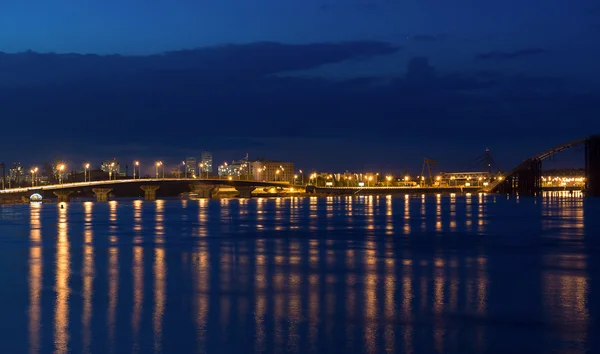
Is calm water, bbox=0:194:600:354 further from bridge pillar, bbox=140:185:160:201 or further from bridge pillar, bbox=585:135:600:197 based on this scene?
bridge pillar, bbox=140:185:160:201

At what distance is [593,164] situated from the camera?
183000 mm

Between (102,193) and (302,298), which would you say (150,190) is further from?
(302,298)

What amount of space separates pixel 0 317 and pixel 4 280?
7553 millimetres

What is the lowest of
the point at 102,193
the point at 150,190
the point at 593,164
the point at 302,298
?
the point at 302,298

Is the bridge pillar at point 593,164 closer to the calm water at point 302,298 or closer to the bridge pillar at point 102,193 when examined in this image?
the bridge pillar at point 102,193

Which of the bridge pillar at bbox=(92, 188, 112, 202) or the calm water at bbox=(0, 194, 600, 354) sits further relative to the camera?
the bridge pillar at bbox=(92, 188, 112, 202)

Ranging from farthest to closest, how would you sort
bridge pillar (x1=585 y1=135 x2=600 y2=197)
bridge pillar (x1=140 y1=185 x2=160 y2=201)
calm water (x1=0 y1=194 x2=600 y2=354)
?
bridge pillar (x1=140 y1=185 x2=160 y2=201)
bridge pillar (x1=585 y1=135 x2=600 y2=197)
calm water (x1=0 y1=194 x2=600 y2=354)

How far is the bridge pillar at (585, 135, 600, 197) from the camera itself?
582ft

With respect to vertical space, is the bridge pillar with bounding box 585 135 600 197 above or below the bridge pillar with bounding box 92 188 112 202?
above

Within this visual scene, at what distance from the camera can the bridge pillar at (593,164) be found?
582ft

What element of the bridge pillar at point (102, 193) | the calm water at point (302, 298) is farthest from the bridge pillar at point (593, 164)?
the calm water at point (302, 298)

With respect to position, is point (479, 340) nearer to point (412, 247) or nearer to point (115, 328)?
point (115, 328)

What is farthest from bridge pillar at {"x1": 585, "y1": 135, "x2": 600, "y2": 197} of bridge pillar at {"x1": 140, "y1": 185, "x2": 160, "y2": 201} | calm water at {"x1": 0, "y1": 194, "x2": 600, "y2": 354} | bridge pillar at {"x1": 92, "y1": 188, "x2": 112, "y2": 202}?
calm water at {"x1": 0, "y1": 194, "x2": 600, "y2": 354}

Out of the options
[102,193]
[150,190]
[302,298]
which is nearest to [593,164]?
[150,190]
